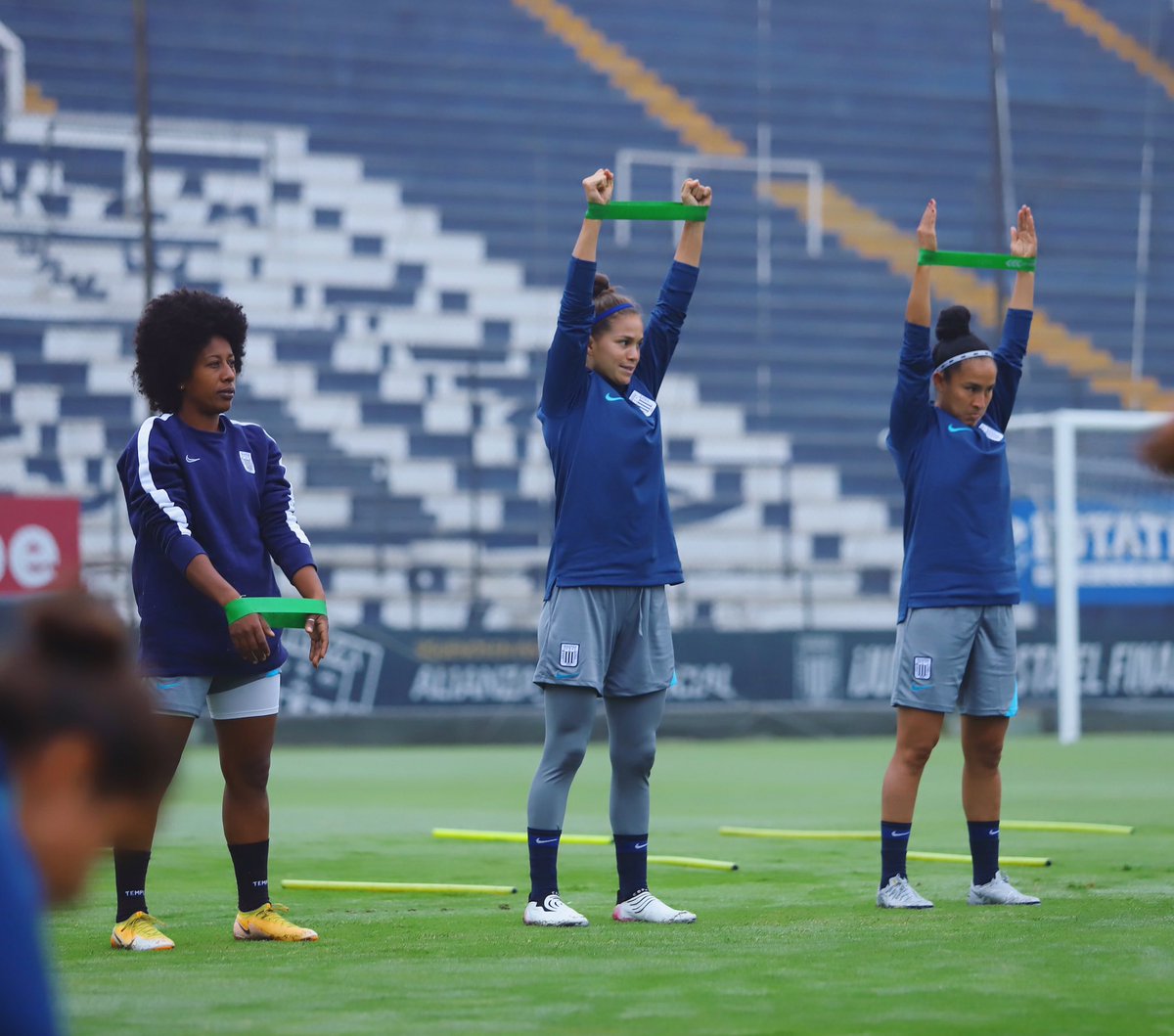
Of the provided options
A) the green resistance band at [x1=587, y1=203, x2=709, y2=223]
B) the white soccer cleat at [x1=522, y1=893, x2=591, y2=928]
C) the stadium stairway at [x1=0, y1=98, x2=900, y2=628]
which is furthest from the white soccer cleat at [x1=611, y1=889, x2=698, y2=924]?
the stadium stairway at [x1=0, y1=98, x2=900, y2=628]

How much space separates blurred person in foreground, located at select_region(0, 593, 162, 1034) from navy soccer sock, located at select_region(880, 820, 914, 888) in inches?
140

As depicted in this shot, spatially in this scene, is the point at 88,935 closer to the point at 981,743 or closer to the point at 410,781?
the point at 981,743

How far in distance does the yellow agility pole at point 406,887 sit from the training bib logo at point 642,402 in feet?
5.03

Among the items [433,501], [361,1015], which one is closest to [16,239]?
[433,501]

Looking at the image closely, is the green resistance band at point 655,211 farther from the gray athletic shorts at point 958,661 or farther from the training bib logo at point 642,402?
the gray athletic shorts at point 958,661

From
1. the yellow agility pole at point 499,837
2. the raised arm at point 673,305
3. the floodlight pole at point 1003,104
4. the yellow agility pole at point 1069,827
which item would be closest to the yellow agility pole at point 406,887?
the yellow agility pole at point 499,837

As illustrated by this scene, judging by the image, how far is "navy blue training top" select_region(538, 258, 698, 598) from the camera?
15.3 feet

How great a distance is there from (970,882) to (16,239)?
13628mm

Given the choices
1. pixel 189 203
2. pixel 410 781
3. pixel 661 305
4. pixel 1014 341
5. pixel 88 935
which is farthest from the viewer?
pixel 189 203

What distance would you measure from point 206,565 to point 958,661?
6.75 ft

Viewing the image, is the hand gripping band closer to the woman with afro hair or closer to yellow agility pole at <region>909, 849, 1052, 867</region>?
yellow agility pole at <region>909, 849, 1052, 867</region>

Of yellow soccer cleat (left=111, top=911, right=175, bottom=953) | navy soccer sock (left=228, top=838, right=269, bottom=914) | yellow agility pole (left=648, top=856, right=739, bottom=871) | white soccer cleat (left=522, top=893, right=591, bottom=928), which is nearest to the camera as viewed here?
yellow soccer cleat (left=111, top=911, right=175, bottom=953)

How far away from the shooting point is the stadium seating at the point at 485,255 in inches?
675

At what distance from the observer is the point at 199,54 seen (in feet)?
Result: 61.6
